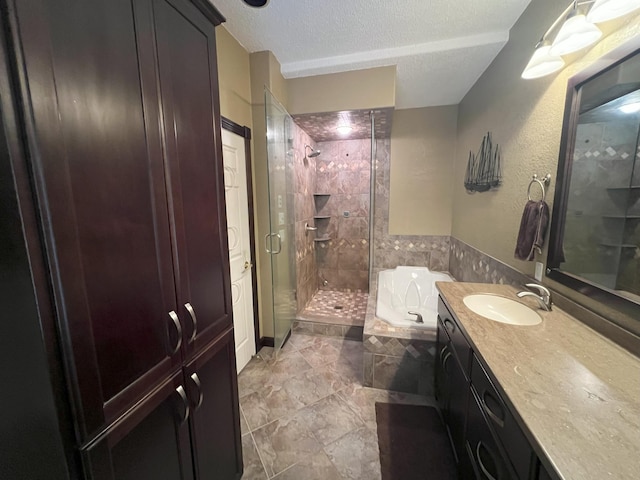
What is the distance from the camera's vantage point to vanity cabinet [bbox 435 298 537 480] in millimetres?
697

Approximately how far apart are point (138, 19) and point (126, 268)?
705mm

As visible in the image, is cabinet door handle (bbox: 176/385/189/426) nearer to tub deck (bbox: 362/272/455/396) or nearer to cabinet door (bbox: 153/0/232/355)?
cabinet door (bbox: 153/0/232/355)

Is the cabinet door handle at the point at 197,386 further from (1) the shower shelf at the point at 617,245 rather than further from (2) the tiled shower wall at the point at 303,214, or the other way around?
(2) the tiled shower wall at the point at 303,214

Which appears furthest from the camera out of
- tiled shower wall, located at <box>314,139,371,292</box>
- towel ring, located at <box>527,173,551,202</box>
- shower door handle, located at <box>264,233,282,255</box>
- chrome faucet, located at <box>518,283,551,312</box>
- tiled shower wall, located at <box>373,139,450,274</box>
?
tiled shower wall, located at <box>314,139,371,292</box>

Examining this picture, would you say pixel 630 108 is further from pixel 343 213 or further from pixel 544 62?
pixel 343 213

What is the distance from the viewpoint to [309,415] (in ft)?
5.72

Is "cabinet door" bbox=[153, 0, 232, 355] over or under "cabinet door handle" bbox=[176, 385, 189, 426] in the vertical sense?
over

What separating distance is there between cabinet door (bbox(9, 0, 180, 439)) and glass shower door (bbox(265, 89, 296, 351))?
129 centimetres

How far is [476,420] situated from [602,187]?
1.11 meters

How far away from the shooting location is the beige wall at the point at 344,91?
220 centimetres

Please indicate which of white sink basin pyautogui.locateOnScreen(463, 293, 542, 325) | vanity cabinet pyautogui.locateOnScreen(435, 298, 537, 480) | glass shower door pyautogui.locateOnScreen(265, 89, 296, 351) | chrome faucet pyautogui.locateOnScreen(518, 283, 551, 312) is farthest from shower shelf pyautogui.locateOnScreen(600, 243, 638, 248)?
glass shower door pyautogui.locateOnScreen(265, 89, 296, 351)

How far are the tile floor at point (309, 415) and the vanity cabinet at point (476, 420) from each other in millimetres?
522

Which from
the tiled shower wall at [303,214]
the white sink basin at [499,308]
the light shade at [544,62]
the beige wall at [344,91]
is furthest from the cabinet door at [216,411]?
the beige wall at [344,91]

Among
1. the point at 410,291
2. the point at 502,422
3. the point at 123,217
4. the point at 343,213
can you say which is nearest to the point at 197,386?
the point at 123,217
